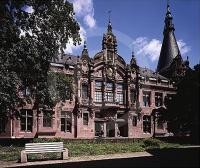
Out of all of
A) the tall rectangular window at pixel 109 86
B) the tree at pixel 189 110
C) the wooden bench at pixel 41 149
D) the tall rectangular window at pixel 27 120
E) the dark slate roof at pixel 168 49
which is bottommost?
the wooden bench at pixel 41 149

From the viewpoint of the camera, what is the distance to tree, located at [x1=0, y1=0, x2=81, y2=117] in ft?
68.8

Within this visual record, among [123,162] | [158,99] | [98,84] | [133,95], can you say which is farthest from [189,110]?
[158,99]

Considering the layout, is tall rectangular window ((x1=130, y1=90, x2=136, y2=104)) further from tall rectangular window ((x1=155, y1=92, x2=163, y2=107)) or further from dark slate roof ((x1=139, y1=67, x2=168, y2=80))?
tall rectangular window ((x1=155, y1=92, x2=163, y2=107))

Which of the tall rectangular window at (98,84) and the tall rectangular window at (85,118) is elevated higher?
the tall rectangular window at (98,84)

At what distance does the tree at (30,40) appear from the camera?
21.0 meters

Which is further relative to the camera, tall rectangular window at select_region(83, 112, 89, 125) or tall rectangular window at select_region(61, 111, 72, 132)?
tall rectangular window at select_region(83, 112, 89, 125)

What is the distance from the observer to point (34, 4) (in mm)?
22297

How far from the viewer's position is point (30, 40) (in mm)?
22250

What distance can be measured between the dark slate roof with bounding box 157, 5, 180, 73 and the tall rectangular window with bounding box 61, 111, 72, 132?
2172cm

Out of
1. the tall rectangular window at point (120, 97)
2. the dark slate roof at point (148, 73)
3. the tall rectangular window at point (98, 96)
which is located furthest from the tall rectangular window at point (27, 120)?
the dark slate roof at point (148, 73)

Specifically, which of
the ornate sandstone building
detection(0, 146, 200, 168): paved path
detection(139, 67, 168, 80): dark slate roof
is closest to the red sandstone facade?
the ornate sandstone building

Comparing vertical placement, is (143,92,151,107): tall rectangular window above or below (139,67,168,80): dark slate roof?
below

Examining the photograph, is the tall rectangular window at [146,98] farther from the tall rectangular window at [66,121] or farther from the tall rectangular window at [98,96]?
the tall rectangular window at [66,121]

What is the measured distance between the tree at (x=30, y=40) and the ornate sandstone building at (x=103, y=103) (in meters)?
13.8
